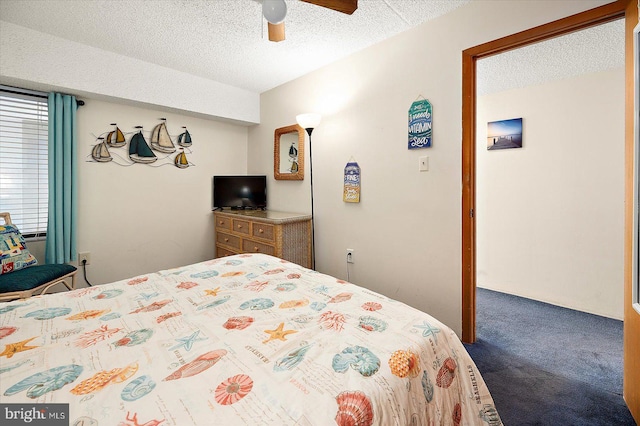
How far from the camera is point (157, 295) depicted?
1336 millimetres

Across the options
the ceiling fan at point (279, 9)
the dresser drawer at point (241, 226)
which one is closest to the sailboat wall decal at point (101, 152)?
the dresser drawer at point (241, 226)

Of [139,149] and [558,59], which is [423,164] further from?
[139,149]

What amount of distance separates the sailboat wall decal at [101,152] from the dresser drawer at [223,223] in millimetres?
1298

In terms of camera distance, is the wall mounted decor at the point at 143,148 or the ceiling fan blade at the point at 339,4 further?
the wall mounted decor at the point at 143,148

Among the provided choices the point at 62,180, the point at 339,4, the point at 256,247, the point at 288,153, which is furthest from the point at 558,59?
the point at 62,180


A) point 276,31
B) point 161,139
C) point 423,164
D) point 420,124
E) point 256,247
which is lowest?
point 256,247

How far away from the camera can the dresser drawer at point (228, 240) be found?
3406 mm

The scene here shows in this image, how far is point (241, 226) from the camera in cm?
333

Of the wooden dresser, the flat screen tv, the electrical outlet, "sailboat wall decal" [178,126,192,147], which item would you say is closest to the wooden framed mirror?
the flat screen tv

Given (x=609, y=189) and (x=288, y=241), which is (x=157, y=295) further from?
(x=609, y=189)

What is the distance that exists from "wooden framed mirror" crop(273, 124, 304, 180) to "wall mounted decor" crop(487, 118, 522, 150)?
7.19 feet

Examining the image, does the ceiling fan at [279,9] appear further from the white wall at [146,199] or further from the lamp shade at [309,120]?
the white wall at [146,199]

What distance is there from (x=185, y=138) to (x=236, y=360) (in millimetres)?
3244

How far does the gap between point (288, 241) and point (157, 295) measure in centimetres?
170
